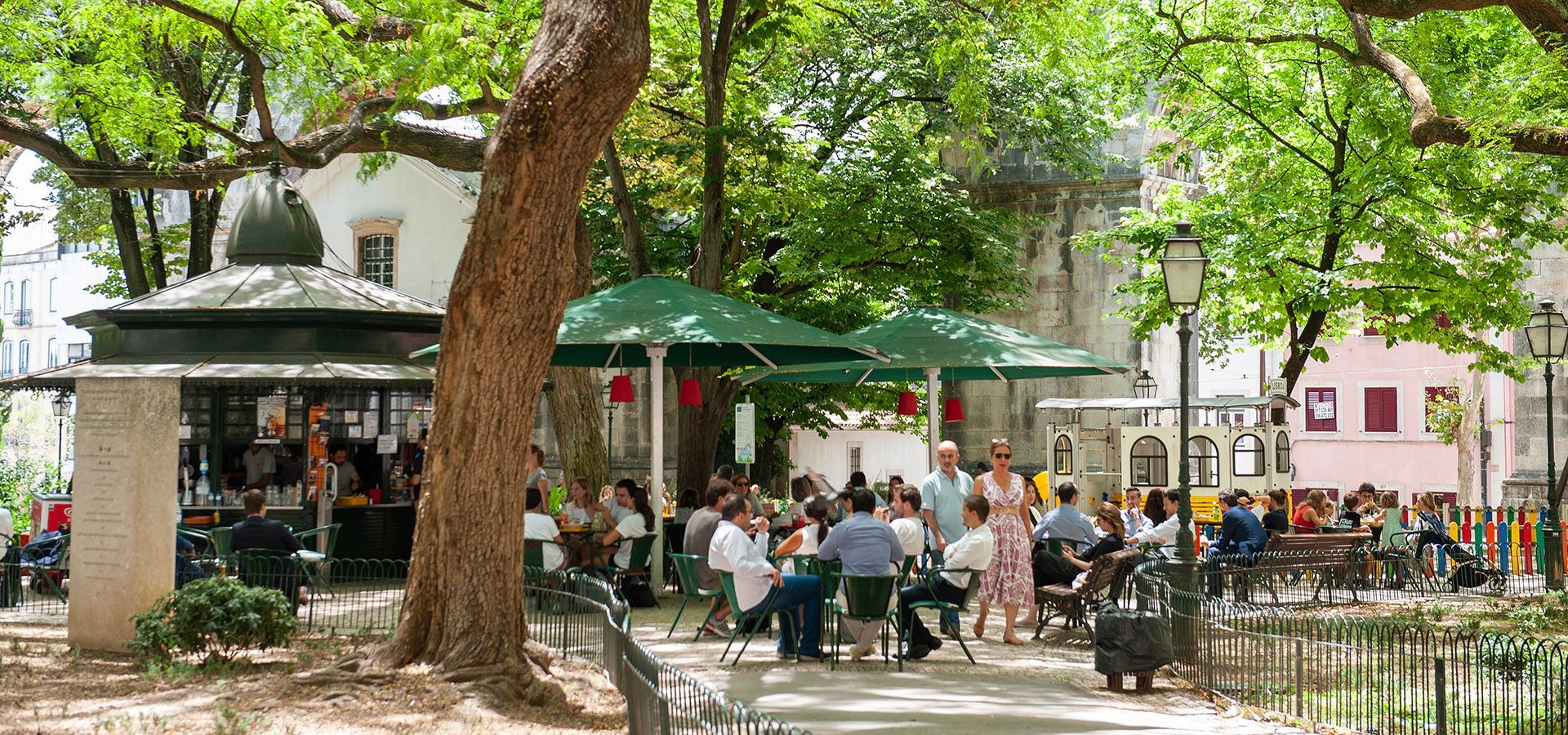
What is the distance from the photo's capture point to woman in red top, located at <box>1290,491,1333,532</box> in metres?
19.0

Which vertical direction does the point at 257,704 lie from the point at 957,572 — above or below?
below

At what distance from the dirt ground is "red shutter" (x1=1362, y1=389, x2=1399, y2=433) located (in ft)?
143

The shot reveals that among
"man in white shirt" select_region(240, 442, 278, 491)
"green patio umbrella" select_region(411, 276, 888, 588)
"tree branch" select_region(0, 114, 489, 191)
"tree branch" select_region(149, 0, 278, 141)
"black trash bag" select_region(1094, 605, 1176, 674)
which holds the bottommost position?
"black trash bag" select_region(1094, 605, 1176, 674)

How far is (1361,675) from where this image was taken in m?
11.1

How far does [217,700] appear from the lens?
8734mm

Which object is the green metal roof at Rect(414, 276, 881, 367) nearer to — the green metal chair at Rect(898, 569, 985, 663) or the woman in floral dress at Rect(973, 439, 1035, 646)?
the woman in floral dress at Rect(973, 439, 1035, 646)

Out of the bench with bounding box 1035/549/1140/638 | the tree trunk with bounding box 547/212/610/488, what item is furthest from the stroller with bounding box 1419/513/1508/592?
the tree trunk with bounding box 547/212/610/488

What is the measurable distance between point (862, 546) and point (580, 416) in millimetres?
10516

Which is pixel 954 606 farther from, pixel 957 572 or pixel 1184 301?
pixel 1184 301

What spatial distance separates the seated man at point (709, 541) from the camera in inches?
510

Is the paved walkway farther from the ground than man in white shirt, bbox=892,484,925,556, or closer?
closer

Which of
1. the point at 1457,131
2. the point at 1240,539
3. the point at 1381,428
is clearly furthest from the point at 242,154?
the point at 1381,428

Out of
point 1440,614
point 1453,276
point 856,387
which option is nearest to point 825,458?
point 856,387

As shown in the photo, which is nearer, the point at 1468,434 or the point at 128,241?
the point at 128,241
